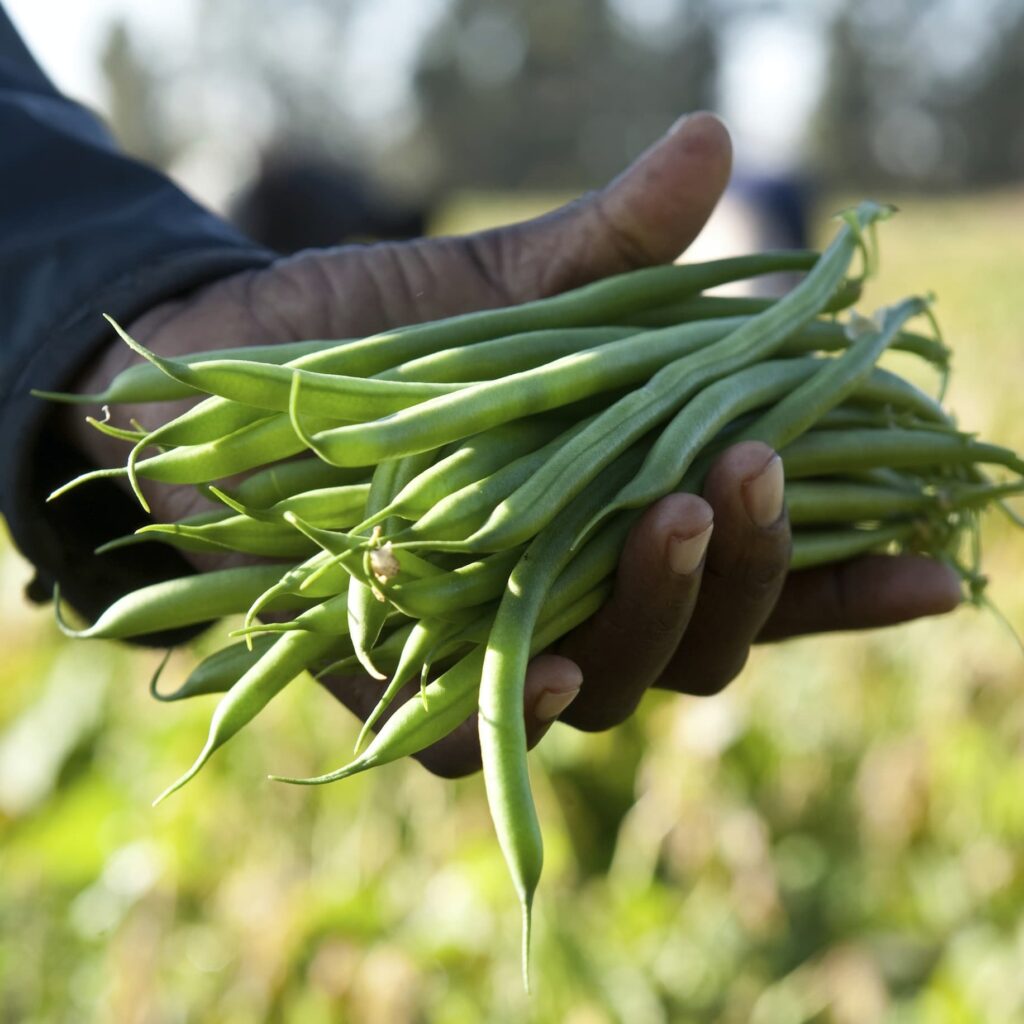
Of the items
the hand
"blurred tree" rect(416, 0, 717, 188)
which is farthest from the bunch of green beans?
"blurred tree" rect(416, 0, 717, 188)

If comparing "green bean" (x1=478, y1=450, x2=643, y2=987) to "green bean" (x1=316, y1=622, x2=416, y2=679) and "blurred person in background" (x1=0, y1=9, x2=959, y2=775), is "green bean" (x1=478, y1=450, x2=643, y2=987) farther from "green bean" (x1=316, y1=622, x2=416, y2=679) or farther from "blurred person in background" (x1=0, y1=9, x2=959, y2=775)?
"blurred person in background" (x1=0, y1=9, x2=959, y2=775)

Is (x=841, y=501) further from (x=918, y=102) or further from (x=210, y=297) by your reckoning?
(x=918, y=102)

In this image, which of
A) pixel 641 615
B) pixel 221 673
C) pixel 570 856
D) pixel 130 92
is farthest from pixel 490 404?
pixel 130 92

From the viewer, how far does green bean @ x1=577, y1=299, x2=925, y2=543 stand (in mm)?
1114

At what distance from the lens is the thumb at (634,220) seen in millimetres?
1555

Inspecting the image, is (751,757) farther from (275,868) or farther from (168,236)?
(168,236)

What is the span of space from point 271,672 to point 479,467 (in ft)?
0.82

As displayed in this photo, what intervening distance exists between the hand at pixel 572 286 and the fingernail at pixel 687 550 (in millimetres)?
137

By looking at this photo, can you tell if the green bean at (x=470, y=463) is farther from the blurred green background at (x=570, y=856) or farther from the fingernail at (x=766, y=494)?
the blurred green background at (x=570, y=856)

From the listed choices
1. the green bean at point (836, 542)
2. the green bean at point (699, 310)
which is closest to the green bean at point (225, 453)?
the green bean at point (699, 310)

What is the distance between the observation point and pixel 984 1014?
2.12m

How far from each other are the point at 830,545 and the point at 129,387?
2.54ft

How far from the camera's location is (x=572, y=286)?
1.60m

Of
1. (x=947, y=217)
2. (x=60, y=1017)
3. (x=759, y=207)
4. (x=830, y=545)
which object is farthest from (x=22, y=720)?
(x=947, y=217)
